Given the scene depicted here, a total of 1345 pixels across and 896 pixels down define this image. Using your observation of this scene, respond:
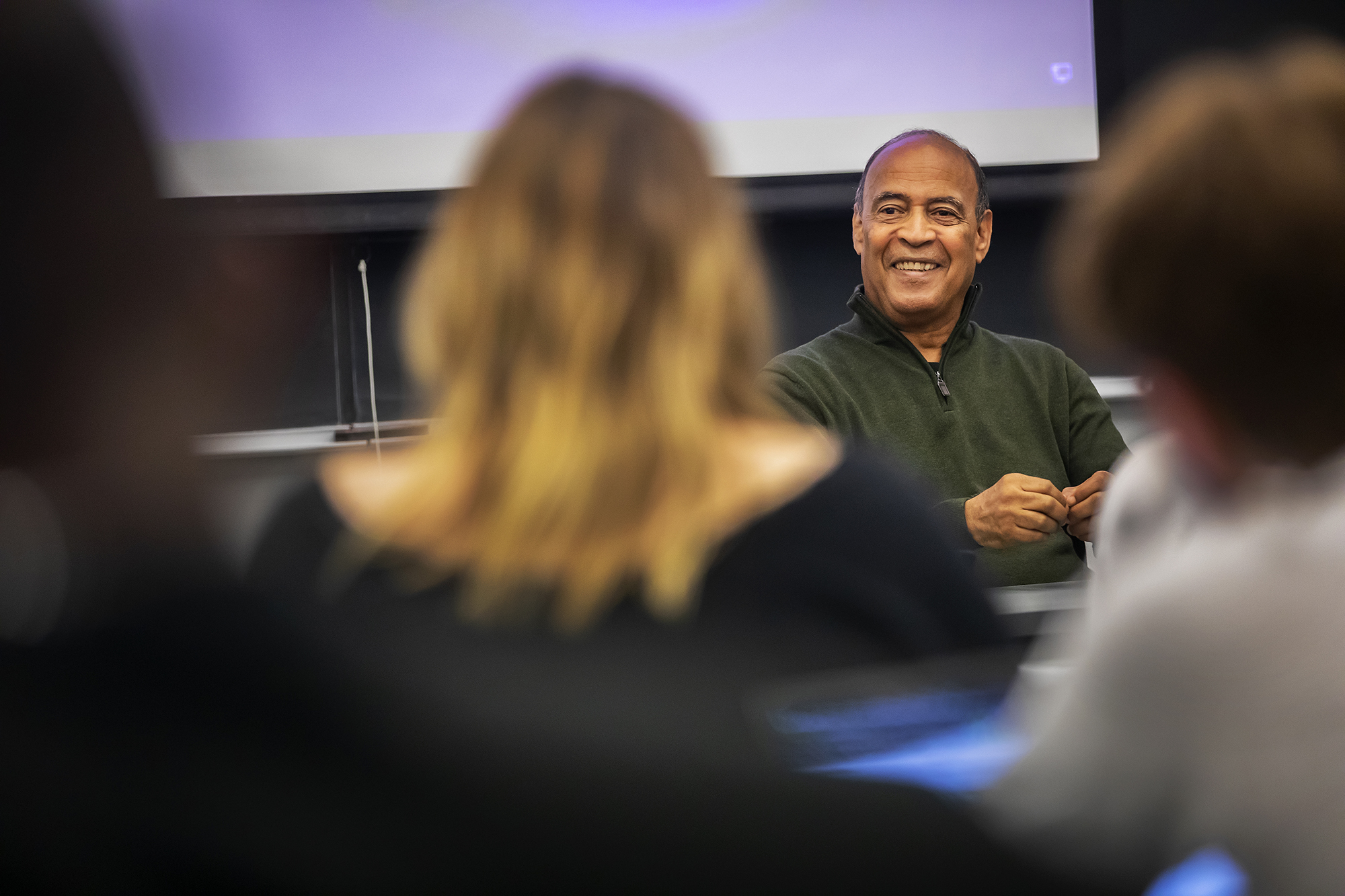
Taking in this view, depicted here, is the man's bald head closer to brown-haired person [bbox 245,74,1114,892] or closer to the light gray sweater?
brown-haired person [bbox 245,74,1114,892]

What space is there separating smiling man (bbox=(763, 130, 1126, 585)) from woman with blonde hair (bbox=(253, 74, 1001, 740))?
1.30 metres

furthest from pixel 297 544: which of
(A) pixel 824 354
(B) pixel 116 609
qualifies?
(A) pixel 824 354

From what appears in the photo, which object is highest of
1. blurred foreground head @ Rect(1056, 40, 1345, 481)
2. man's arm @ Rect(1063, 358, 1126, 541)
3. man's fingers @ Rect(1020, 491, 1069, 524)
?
blurred foreground head @ Rect(1056, 40, 1345, 481)

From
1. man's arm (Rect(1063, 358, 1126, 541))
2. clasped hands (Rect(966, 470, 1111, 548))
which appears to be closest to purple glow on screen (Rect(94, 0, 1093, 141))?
man's arm (Rect(1063, 358, 1126, 541))

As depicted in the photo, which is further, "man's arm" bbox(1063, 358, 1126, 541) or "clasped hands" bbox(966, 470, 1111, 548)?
"man's arm" bbox(1063, 358, 1126, 541)

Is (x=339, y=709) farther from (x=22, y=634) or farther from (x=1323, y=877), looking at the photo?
(x=1323, y=877)

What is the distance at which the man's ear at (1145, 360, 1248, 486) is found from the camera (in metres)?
0.55

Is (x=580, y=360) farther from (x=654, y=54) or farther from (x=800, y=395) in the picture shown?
(x=654, y=54)

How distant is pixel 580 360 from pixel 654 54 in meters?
2.15

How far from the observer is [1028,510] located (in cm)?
177

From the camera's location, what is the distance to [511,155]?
706 millimetres

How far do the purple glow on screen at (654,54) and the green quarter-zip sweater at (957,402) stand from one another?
0.62m

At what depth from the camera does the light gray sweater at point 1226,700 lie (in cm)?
51

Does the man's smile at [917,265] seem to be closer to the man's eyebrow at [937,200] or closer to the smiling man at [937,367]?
the smiling man at [937,367]
